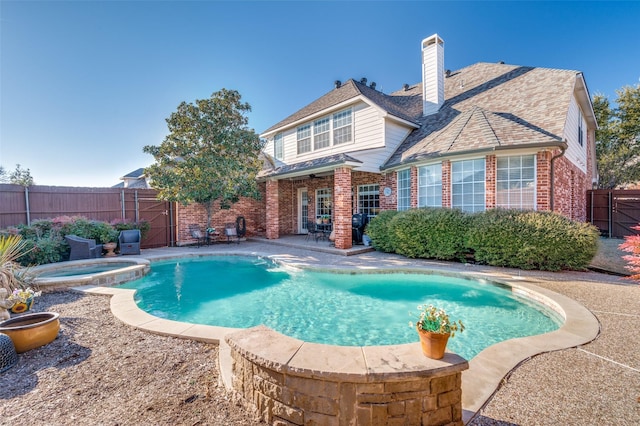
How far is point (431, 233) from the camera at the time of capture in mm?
8875

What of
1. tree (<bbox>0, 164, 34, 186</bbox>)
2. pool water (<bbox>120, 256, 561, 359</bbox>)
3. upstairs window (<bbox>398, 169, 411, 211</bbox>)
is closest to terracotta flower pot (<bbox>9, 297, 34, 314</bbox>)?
pool water (<bbox>120, 256, 561, 359</bbox>)

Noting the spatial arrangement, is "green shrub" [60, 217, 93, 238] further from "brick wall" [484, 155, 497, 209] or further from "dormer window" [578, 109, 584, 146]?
"dormer window" [578, 109, 584, 146]

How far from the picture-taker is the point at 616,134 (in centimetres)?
1742

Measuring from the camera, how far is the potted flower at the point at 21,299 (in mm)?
4391

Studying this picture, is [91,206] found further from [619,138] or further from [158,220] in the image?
[619,138]

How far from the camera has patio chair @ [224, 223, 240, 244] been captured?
551 inches

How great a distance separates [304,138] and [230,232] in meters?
6.21

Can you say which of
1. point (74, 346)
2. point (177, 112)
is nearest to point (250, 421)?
point (74, 346)

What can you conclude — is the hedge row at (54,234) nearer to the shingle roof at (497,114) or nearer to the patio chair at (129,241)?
the patio chair at (129,241)

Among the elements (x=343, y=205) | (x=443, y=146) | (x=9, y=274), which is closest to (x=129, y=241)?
(x=9, y=274)

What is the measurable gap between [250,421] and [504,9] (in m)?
14.6

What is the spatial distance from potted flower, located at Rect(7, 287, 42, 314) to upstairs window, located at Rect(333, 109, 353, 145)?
434 inches

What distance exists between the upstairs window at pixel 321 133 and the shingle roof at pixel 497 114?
3.30 meters

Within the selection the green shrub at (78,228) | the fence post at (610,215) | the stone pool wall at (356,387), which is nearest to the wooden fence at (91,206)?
the green shrub at (78,228)
